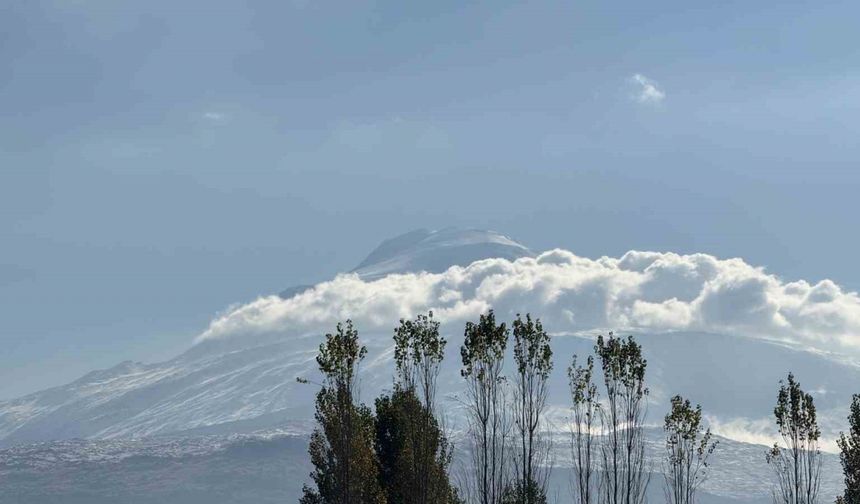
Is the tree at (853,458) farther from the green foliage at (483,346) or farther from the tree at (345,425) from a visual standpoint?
A: the tree at (345,425)

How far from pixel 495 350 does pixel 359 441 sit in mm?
12053

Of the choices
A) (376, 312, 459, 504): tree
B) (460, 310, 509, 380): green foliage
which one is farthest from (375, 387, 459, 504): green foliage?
(460, 310, 509, 380): green foliage

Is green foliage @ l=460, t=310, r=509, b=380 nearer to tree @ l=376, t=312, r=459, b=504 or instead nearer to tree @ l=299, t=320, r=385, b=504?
tree @ l=376, t=312, r=459, b=504

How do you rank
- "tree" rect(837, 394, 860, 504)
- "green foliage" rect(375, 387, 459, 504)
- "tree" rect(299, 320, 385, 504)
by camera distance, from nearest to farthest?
1. "tree" rect(299, 320, 385, 504)
2. "tree" rect(837, 394, 860, 504)
3. "green foliage" rect(375, 387, 459, 504)

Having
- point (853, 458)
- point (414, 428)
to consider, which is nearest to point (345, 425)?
point (414, 428)

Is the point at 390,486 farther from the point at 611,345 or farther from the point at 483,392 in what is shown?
the point at 611,345

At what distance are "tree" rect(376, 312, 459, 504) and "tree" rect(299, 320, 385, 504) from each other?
2.90 meters

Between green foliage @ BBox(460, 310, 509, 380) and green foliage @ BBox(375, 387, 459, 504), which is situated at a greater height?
green foliage @ BBox(460, 310, 509, 380)

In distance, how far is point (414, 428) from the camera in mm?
89688

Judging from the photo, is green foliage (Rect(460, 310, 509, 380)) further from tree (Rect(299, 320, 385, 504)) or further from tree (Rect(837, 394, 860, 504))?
tree (Rect(837, 394, 860, 504))

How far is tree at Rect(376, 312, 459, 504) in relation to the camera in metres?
81.2

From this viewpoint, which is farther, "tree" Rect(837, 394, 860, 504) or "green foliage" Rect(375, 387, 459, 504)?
"green foliage" Rect(375, 387, 459, 504)

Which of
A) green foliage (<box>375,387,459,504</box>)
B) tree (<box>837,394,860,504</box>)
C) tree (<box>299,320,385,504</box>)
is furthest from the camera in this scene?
green foliage (<box>375,387,459,504</box>)

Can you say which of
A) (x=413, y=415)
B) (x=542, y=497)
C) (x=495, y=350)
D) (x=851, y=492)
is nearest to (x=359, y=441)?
(x=413, y=415)
